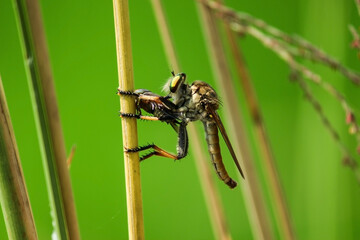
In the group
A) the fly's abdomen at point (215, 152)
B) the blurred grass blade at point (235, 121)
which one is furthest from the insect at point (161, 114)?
the blurred grass blade at point (235, 121)

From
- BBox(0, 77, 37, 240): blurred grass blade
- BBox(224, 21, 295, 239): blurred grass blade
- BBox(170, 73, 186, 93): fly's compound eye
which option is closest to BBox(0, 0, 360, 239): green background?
BBox(224, 21, 295, 239): blurred grass blade

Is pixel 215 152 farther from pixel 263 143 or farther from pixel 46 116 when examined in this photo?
pixel 46 116

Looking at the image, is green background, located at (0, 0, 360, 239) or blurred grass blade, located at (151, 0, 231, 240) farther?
green background, located at (0, 0, 360, 239)

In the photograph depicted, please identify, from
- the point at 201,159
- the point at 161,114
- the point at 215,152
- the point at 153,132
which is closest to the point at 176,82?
the point at 161,114

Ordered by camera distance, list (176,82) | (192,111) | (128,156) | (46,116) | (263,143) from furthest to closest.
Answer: (263,143) → (192,111) → (176,82) → (128,156) → (46,116)

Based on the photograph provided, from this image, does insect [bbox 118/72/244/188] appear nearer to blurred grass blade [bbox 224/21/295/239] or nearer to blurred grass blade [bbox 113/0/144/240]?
blurred grass blade [bbox 224/21/295/239]

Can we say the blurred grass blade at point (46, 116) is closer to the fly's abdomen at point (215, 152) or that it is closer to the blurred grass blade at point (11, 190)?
the blurred grass blade at point (11, 190)

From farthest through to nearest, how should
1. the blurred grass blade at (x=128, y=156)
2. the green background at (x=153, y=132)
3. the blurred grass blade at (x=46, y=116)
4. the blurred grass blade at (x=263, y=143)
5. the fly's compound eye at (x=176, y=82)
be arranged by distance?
1. the green background at (x=153, y=132)
2. the blurred grass blade at (x=263, y=143)
3. the fly's compound eye at (x=176, y=82)
4. the blurred grass blade at (x=128, y=156)
5. the blurred grass blade at (x=46, y=116)
